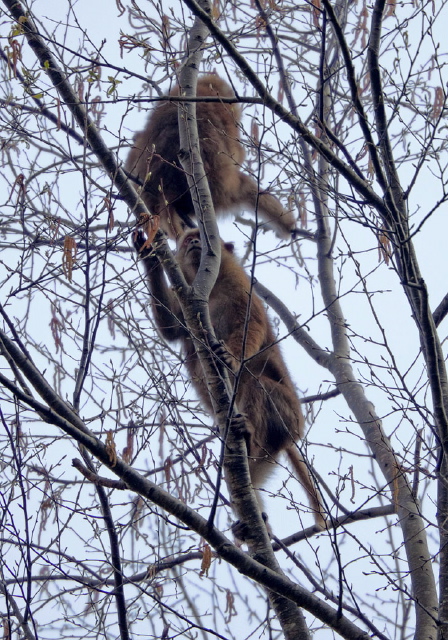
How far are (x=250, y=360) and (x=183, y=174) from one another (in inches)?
Answer: 87.5

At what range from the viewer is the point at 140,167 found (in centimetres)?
742

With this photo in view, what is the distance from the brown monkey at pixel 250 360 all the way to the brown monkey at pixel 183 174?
0.47 metres

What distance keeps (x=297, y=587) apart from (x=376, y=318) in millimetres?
1419

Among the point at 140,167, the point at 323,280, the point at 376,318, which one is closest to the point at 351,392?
the point at 323,280

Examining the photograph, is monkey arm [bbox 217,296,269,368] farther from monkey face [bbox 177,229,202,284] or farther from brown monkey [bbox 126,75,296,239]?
brown monkey [bbox 126,75,296,239]

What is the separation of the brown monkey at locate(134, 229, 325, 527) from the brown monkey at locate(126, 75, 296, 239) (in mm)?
468

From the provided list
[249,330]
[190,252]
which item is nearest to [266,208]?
[190,252]

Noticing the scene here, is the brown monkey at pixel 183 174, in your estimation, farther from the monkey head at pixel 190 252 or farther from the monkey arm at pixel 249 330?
the monkey arm at pixel 249 330

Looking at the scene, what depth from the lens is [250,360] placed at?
241 inches

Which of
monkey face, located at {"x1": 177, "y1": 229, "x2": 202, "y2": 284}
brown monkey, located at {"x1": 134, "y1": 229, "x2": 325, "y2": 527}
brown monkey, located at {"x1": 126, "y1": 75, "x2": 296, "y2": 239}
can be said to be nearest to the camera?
brown monkey, located at {"x1": 134, "y1": 229, "x2": 325, "y2": 527}

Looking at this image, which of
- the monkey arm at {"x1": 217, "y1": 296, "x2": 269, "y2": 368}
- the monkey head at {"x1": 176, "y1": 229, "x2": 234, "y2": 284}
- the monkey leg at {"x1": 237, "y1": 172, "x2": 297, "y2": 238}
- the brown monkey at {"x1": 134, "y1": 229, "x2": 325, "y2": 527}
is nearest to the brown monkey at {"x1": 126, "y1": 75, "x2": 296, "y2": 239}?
the monkey leg at {"x1": 237, "y1": 172, "x2": 297, "y2": 238}

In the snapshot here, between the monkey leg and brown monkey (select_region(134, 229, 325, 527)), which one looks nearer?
brown monkey (select_region(134, 229, 325, 527))

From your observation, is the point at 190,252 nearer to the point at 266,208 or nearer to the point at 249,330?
the point at 249,330

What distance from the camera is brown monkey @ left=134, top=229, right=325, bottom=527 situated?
6.35 metres
